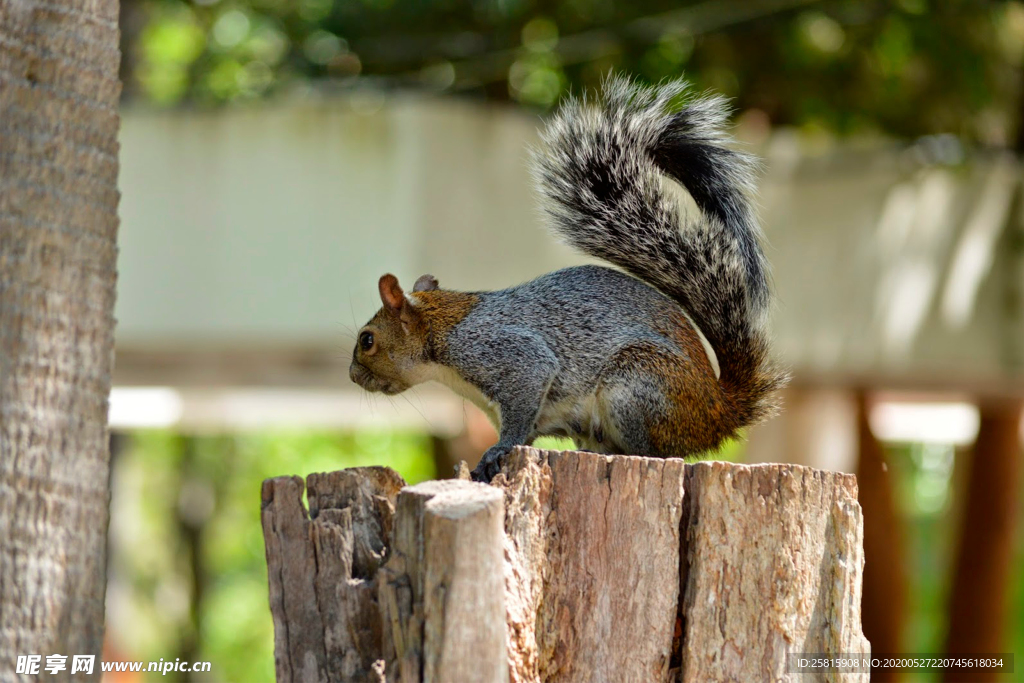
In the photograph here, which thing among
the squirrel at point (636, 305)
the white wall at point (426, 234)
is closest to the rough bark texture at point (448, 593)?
the squirrel at point (636, 305)

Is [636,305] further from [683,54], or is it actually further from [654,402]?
[683,54]

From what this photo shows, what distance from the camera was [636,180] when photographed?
9.05 ft

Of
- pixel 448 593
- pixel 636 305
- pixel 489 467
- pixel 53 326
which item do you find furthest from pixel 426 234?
pixel 448 593

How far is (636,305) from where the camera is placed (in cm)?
281

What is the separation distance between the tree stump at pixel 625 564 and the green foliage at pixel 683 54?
13.6ft

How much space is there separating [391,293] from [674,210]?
0.72 meters

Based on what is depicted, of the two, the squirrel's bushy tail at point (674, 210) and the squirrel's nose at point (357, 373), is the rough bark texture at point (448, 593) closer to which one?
the squirrel's bushy tail at point (674, 210)

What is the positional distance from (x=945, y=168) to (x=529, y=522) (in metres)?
5.00

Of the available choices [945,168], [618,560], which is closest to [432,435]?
[945,168]

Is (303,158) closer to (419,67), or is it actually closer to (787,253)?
(419,67)

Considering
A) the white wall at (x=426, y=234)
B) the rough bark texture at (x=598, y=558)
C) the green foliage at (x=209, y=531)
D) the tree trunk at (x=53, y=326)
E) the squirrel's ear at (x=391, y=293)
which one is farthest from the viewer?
the green foliage at (x=209, y=531)

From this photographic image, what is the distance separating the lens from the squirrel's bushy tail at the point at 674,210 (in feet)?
9.00

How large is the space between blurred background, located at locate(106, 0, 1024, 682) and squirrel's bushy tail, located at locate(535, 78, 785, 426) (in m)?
2.74

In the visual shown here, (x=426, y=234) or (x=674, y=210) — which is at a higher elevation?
(x=426, y=234)
